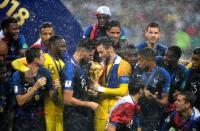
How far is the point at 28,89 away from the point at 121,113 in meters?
1.17

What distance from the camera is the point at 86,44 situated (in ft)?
23.3

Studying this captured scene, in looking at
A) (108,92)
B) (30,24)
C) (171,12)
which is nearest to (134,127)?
(108,92)

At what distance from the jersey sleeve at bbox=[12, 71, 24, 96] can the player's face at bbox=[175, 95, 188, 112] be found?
6.17 ft

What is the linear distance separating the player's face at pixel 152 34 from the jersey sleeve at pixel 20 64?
175 cm

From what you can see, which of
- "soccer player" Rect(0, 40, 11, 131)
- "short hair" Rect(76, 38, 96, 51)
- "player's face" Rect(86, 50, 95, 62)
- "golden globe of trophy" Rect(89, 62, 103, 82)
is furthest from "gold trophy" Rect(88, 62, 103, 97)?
"soccer player" Rect(0, 40, 11, 131)

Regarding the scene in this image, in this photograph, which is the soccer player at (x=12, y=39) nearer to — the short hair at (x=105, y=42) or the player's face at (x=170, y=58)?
the short hair at (x=105, y=42)

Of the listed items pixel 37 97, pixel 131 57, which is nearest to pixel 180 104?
pixel 131 57

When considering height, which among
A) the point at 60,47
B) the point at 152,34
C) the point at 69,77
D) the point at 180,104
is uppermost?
the point at 152,34

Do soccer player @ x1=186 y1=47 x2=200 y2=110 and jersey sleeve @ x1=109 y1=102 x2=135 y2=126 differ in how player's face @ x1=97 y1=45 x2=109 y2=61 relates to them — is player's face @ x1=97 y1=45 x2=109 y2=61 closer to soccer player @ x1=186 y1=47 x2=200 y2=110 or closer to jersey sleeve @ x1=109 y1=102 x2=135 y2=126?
jersey sleeve @ x1=109 y1=102 x2=135 y2=126

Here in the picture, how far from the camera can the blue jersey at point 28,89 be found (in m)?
6.85

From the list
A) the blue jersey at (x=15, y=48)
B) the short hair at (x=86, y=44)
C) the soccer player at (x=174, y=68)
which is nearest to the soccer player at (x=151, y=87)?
the soccer player at (x=174, y=68)

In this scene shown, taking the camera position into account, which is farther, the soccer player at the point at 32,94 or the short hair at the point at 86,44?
the short hair at the point at 86,44

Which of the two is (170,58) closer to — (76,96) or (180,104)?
(180,104)

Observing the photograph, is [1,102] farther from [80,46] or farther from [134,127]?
[134,127]
